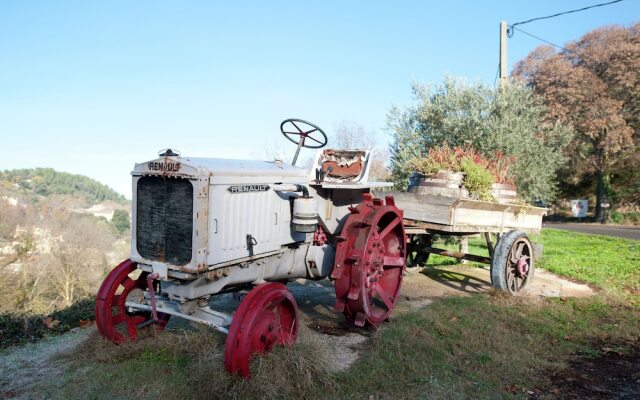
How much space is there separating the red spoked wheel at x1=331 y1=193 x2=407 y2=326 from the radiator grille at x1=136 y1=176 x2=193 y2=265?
1.54 meters

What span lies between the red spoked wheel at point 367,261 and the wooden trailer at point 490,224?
0.65 meters

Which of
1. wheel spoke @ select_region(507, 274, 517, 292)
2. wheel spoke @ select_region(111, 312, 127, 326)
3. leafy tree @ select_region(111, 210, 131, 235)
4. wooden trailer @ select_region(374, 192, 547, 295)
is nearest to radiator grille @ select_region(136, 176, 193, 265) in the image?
wheel spoke @ select_region(111, 312, 127, 326)

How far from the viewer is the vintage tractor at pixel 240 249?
358 centimetres

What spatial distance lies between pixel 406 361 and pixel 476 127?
938 cm

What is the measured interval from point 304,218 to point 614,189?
88.5 ft

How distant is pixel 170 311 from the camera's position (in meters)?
3.86

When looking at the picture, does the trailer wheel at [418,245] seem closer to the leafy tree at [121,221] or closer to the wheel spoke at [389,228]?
the wheel spoke at [389,228]

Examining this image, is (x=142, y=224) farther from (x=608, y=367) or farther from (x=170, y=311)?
(x=608, y=367)

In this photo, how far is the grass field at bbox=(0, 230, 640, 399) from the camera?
3.42 m

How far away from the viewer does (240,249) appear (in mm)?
3895

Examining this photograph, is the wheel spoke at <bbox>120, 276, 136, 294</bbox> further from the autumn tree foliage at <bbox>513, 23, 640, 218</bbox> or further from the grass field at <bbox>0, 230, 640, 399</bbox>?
the autumn tree foliage at <bbox>513, 23, 640, 218</bbox>

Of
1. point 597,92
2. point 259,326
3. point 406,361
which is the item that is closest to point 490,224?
point 406,361

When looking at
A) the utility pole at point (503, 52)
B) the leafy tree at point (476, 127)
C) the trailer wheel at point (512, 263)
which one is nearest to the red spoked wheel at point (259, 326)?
the trailer wheel at point (512, 263)

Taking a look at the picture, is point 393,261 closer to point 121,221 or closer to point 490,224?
point 490,224
